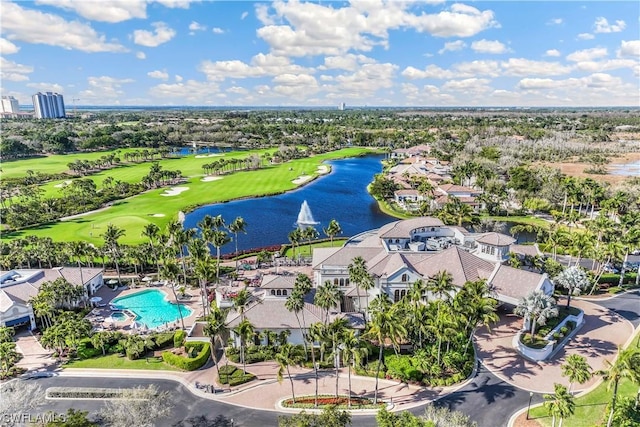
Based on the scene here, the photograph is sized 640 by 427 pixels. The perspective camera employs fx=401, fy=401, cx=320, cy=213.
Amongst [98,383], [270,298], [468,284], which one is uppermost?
[468,284]

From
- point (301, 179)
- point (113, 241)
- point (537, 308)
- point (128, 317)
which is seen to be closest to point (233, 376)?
point (128, 317)

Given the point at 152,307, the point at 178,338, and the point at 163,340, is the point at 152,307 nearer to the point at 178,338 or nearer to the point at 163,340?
the point at 163,340

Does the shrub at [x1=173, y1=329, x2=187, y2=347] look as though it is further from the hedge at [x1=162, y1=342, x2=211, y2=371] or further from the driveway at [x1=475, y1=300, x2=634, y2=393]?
the driveway at [x1=475, y1=300, x2=634, y2=393]

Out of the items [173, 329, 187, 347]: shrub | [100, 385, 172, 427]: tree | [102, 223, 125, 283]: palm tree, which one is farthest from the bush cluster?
[102, 223, 125, 283]: palm tree

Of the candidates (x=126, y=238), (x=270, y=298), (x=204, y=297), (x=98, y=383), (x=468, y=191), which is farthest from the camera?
(x=468, y=191)

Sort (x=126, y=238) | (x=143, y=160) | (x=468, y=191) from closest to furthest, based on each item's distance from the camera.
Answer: (x=126, y=238), (x=468, y=191), (x=143, y=160)

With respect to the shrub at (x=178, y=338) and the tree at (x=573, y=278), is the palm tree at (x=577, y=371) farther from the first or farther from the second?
the shrub at (x=178, y=338)

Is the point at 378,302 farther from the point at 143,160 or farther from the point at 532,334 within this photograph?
the point at 143,160

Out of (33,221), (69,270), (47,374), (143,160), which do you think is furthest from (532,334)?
(143,160)
